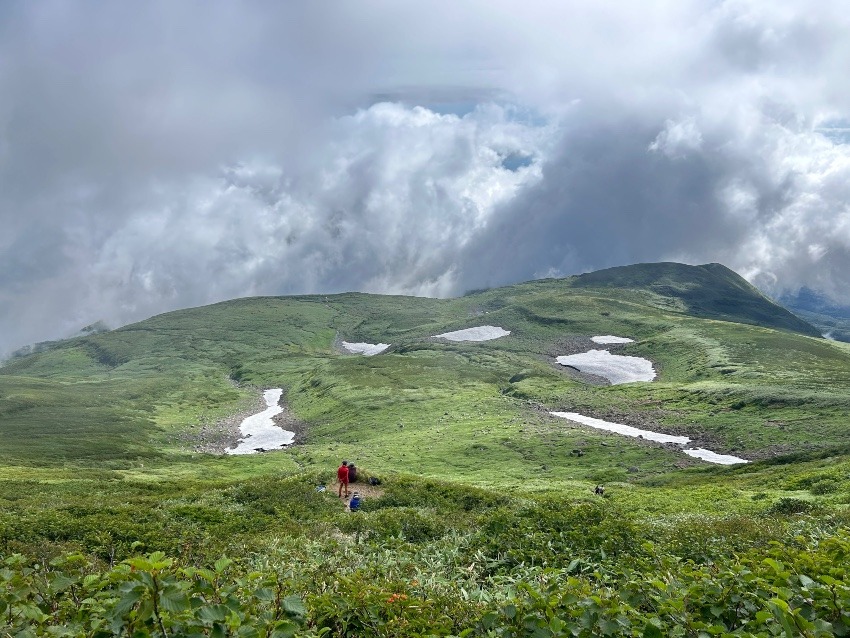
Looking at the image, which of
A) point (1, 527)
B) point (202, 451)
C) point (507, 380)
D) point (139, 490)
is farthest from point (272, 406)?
point (1, 527)

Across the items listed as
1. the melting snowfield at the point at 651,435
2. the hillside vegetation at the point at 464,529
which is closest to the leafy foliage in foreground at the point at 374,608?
the hillside vegetation at the point at 464,529

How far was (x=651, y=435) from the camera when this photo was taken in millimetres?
101625

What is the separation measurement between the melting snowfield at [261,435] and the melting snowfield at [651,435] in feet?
208

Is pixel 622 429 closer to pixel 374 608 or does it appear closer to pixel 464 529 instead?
pixel 464 529

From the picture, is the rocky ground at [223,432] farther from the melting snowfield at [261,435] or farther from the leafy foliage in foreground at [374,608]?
the leafy foliage in foreground at [374,608]

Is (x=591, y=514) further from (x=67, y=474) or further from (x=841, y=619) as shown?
(x=67, y=474)

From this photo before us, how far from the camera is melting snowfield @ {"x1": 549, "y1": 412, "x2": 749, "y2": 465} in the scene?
82938 millimetres

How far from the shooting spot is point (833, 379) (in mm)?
144500

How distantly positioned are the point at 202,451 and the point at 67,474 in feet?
184

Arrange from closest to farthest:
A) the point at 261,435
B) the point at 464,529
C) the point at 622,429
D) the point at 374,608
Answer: the point at 374,608, the point at 464,529, the point at 622,429, the point at 261,435

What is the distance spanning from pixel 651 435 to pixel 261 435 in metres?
93.2

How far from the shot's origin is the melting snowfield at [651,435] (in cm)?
8294

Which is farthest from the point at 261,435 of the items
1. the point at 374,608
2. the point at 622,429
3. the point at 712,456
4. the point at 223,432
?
the point at 374,608

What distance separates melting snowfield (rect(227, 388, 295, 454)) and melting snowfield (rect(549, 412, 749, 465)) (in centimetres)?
6341
